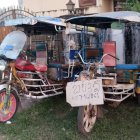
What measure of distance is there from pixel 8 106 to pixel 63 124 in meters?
1.11

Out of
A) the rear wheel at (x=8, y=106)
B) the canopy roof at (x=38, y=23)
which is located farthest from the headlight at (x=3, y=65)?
the canopy roof at (x=38, y=23)

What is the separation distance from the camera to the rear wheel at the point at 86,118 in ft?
16.4

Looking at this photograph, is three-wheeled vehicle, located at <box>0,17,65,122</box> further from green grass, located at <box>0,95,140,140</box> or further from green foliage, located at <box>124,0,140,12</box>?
green foliage, located at <box>124,0,140,12</box>

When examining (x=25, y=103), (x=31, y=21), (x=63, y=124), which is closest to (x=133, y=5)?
(x=31, y=21)

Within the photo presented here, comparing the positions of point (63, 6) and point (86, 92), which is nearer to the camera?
point (86, 92)

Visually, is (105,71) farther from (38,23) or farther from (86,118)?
(38,23)

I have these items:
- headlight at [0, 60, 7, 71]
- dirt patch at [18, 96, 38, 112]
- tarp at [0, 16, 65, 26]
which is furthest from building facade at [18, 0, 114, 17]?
headlight at [0, 60, 7, 71]

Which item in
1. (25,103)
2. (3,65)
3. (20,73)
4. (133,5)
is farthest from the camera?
(133,5)

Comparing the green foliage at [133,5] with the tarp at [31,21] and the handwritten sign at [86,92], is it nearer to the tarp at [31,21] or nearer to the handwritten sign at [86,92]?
the tarp at [31,21]

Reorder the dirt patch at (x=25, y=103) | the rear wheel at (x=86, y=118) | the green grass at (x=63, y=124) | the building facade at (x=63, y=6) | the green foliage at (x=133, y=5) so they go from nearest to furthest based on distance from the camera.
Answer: the rear wheel at (x=86, y=118) → the green grass at (x=63, y=124) → the dirt patch at (x=25, y=103) → the green foliage at (x=133, y=5) → the building facade at (x=63, y=6)

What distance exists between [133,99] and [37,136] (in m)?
2.69

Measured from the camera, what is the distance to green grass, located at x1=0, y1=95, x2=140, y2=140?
521cm

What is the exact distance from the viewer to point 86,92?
16.2ft

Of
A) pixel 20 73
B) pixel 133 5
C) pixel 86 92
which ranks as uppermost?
pixel 133 5
